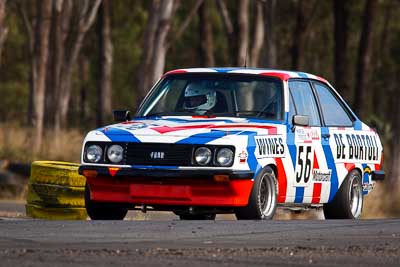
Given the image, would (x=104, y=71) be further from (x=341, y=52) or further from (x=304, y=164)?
(x=304, y=164)

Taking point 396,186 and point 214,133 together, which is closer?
point 214,133

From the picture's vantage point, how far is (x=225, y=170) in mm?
11719

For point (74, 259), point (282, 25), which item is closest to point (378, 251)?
point (74, 259)

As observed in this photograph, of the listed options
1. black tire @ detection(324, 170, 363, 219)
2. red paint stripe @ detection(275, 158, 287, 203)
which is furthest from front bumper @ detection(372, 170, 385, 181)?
red paint stripe @ detection(275, 158, 287, 203)

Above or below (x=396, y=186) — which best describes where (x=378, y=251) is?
above

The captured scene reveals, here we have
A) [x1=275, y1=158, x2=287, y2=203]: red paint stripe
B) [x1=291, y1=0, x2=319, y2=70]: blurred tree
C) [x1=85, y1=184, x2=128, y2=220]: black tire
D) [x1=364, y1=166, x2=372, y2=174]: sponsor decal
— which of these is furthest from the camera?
[x1=291, y1=0, x2=319, y2=70]: blurred tree

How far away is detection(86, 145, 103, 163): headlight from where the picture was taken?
12.1 meters

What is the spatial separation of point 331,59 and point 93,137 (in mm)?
53978

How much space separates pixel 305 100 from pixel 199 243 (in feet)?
13.5

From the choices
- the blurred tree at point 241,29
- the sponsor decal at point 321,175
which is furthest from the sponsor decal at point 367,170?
the blurred tree at point 241,29

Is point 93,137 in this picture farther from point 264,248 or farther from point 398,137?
point 398,137

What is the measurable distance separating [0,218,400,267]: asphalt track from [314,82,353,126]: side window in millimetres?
2181

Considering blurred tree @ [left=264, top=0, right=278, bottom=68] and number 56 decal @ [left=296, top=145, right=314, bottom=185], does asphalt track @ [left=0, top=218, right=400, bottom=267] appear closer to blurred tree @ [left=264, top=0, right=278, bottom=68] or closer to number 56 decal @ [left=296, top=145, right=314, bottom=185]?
number 56 decal @ [left=296, top=145, right=314, bottom=185]

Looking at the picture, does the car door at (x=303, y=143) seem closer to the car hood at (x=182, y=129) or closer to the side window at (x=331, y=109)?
the side window at (x=331, y=109)
